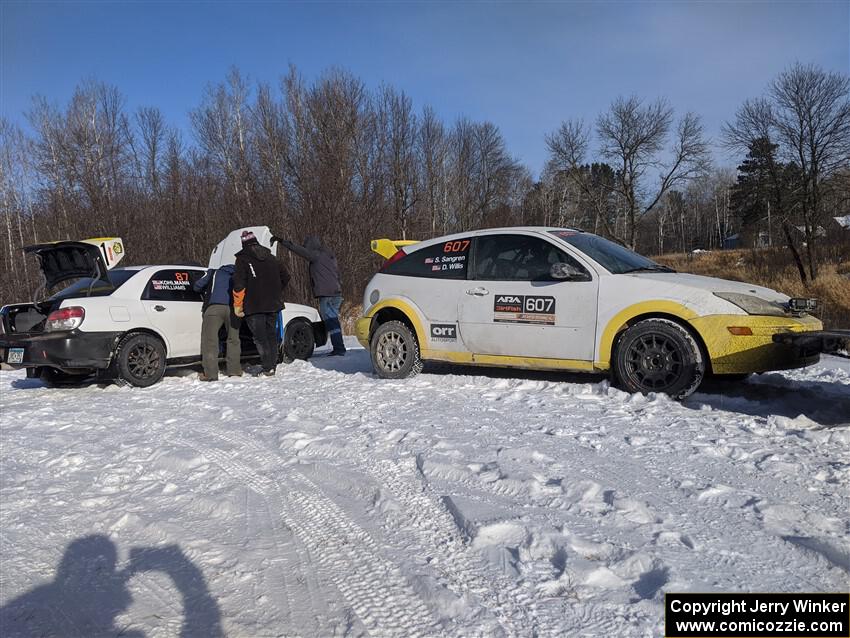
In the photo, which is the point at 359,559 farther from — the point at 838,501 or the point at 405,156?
the point at 405,156

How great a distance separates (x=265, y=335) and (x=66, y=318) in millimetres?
2409

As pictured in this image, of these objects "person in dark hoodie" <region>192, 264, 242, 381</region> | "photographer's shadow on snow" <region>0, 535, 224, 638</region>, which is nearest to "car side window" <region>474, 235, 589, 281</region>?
"person in dark hoodie" <region>192, 264, 242, 381</region>

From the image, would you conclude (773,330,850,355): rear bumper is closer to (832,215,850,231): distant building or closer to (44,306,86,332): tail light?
(44,306,86,332): tail light

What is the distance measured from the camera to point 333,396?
641cm

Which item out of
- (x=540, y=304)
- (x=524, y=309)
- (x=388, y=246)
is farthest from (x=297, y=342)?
(x=540, y=304)

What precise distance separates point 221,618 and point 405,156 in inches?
1229

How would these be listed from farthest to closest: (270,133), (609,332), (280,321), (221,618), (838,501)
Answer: (270,133)
(280,321)
(609,332)
(838,501)
(221,618)

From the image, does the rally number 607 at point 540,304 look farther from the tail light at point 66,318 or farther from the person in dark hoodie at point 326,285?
the tail light at point 66,318

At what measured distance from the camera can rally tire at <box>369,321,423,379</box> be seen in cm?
698

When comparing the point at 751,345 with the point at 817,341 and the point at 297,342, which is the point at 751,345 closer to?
the point at 817,341

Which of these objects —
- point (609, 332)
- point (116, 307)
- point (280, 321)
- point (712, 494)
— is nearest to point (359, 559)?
point (712, 494)

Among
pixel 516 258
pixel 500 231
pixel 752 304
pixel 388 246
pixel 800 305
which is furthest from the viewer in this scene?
pixel 388 246

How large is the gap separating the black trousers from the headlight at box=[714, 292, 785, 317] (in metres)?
5.48

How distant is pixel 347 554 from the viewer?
297 cm
